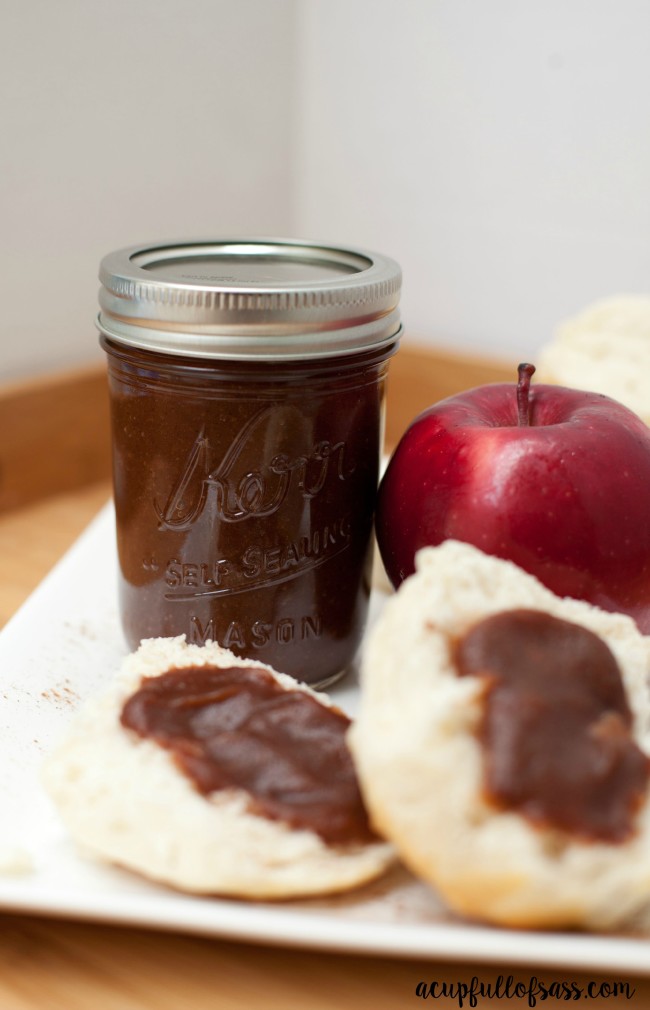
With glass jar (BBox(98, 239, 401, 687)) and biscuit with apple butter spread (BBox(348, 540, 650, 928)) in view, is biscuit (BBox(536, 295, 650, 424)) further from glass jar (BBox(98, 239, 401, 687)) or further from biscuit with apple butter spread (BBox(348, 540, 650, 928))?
biscuit with apple butter spread (BBox(348, 540, 650, 928))

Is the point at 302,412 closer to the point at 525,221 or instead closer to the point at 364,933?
the point at 364,933

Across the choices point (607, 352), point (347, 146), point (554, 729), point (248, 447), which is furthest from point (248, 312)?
point (347, 146)

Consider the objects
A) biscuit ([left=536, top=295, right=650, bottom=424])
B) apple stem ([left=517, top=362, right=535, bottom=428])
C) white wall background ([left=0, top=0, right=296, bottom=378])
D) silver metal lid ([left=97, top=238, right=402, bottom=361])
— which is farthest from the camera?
white wall background ([left=0, top=0, right=296, bottom=378])

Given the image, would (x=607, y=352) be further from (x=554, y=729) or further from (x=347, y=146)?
(x=554, y=729)

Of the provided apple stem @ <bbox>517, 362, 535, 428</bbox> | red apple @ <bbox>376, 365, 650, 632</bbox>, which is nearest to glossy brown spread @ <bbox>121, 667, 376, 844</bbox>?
red apple @ <bbox>376, 365, 650, 632</bbox>

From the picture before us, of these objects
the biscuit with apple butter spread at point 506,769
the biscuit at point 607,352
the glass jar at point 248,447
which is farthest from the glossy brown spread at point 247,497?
the biscuit at point 607,352

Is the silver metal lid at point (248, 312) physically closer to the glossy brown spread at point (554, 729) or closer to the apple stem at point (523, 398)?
the apple stem at point (523, 398)

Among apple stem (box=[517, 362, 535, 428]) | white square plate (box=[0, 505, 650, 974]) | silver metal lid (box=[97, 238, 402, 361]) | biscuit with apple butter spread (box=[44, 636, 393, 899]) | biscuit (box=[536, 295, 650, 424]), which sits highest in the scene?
silver metal lid (box=[97, 238, 402, 361])

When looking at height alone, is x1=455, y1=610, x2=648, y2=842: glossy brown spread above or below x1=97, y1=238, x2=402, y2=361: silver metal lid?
below
